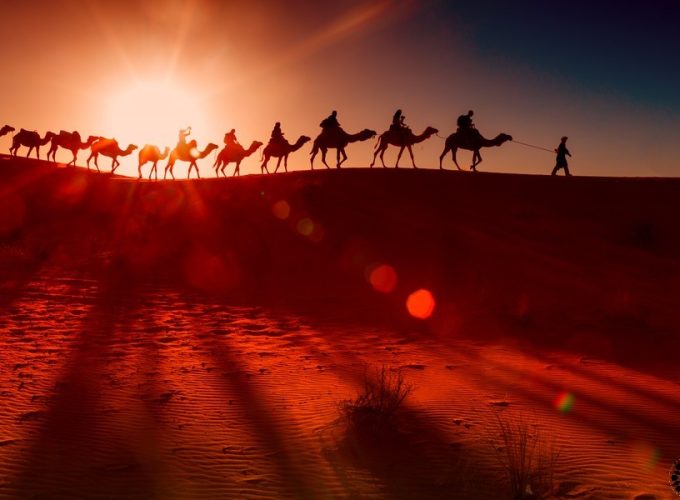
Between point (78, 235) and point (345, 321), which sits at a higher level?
point (78, 235)

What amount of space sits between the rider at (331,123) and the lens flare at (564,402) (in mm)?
20702

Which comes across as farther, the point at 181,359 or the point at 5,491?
the point at 181,359

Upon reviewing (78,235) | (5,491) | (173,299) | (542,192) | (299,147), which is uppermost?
(299,147)

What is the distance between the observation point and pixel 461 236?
794 inches

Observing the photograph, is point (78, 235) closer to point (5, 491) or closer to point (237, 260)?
point (237, 260)

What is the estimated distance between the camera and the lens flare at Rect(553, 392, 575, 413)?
7.28m

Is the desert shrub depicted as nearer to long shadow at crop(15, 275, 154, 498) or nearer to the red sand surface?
the red sand surface

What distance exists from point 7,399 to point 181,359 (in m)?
2.86

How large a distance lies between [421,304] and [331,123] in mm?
13973

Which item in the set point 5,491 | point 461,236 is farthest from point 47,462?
point 461,236

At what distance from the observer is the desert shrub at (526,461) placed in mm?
4707

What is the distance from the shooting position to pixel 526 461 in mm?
5512

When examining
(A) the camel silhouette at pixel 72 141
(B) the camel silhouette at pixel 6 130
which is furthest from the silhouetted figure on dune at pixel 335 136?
(B) the camel silhouette at pixel 6 130

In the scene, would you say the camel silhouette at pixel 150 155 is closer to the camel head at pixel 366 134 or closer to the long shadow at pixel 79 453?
the camel head at pixel 366 134
